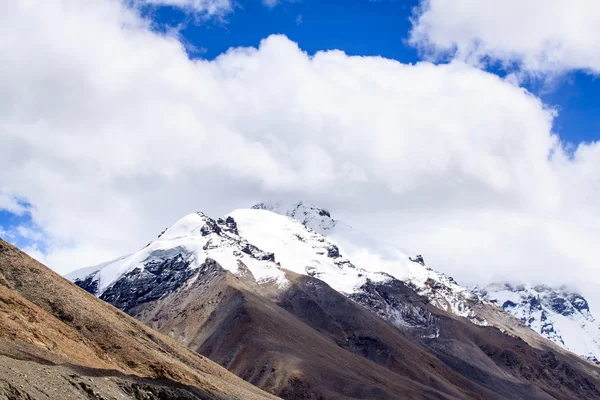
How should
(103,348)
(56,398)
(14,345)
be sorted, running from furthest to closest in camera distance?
1. (103,348)
2. (14,345)
3. (56,398)

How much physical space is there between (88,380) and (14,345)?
11.2m

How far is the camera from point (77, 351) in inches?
4387

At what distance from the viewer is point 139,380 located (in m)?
98.5

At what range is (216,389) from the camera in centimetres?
12612

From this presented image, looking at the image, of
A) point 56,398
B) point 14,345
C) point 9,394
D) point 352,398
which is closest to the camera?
point 9,394

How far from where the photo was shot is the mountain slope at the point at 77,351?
81.8 meters

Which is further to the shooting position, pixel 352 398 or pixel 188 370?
pixel 352 398

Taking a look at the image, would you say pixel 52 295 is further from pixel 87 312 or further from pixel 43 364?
pixel 43 364

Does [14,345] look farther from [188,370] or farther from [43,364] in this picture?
[188,370]

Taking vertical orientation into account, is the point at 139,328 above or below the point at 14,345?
above

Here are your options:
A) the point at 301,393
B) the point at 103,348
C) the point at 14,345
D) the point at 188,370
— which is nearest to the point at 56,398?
the point at 14,345

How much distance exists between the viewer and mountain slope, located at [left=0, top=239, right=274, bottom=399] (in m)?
81.8

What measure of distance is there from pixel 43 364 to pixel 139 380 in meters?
15.2

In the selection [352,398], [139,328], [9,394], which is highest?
[352,398]
